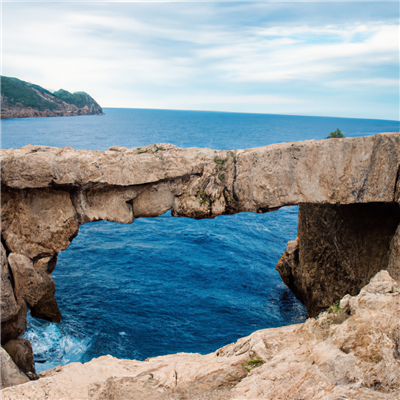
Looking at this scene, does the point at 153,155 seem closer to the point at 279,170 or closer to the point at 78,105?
the point at 279,170

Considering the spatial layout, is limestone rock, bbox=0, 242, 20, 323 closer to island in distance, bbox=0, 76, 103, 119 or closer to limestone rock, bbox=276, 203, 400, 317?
limestone rock, bbox=276, 203, 400, 317

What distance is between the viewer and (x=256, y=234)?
23859 millimetres

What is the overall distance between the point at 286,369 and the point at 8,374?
6.36 metres

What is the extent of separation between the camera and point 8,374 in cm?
780

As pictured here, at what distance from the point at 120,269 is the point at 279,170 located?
11.5 metres

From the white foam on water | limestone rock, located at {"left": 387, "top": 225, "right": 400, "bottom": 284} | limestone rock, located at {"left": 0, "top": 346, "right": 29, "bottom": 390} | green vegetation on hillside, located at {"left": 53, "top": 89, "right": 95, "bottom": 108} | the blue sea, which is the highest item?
green vegetation on hillside, located at {"left": 53, "top": 89, "right": 95, "bottom": 108}

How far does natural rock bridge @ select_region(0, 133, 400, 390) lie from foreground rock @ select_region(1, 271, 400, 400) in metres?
3.58

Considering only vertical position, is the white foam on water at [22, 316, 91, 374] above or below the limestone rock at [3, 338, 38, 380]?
below

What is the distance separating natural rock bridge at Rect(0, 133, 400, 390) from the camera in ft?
30.1

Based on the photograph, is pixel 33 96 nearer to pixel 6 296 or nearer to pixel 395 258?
pixel 6 296

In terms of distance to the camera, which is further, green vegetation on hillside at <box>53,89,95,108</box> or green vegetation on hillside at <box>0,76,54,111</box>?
green vegetation on hillside at <box>53,89,95,108</box>

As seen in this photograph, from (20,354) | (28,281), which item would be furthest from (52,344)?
(28,281)

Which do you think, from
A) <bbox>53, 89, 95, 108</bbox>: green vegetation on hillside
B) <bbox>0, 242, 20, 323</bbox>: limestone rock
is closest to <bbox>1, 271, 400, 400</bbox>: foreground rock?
<bbox>0, 242, 20, 323</bbox>: limestone rock

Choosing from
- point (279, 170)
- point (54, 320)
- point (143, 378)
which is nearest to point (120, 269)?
point (54, 320)
